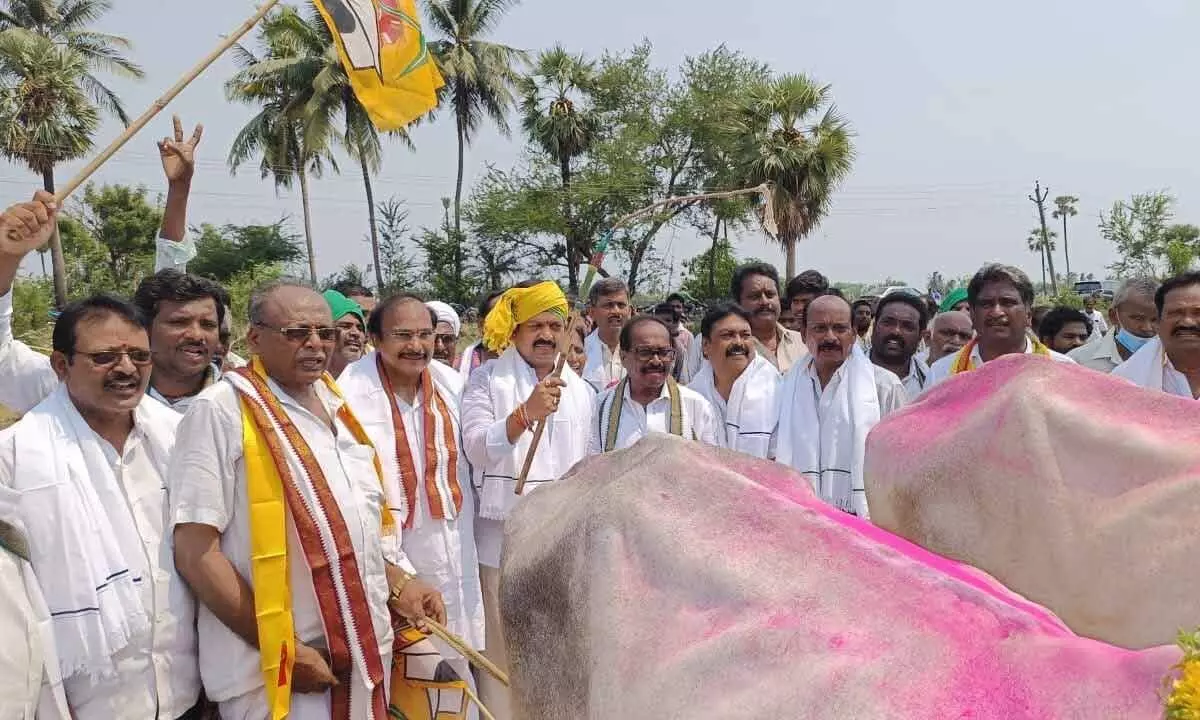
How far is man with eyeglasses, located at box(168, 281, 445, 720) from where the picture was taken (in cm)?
278

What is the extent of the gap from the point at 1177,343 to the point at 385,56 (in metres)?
3.75

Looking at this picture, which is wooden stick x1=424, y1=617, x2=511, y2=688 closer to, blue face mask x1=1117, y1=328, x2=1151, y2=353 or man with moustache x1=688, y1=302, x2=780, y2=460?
man with moustache x1=688, y1=302, x2=780, y2=460

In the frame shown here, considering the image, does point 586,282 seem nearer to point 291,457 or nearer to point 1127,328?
point 291,457

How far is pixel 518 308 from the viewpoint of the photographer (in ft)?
15.7

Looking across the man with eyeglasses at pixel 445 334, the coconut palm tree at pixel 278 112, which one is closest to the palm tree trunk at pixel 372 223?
the coconut palm tree at pixel 278 112

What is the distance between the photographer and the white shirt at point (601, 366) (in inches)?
267

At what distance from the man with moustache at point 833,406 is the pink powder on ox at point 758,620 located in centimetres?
268

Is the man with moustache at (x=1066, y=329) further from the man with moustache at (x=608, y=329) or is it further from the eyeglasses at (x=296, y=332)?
the eyeglasses at (x=296, y=332)

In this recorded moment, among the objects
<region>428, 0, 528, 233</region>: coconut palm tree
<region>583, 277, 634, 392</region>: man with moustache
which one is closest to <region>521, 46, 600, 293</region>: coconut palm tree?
<region>428, 0, 528, 233</region>: coconut palm tree

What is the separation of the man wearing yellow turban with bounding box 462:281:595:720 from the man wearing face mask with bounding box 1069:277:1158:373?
3255mm

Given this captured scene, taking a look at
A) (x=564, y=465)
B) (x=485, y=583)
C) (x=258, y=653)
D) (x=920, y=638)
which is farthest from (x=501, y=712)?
(x=920, y=638)

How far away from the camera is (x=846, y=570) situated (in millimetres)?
1397

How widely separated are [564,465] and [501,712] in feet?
3.80

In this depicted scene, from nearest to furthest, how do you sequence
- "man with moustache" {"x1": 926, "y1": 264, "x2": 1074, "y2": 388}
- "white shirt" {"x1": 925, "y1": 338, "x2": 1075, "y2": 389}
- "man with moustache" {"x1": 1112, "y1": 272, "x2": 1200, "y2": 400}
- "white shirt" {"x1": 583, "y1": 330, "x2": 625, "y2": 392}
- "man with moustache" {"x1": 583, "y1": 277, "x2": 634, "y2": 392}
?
"man with moustache" {"x1": 1112, "y1": 272, "x2": 1200, "y2": 400}, "man with moustache" {"x1": 926, "y1": 264, "x2": 1074, "y2": 388}, "white shirt" {"x1": 925, "y1": 338, "x2": 1075, "y2": 389}, "white shirt" {"x1": 583, "y1": 330, "x2": 625, "y2": 392}, "man with moustache" {"x1": 583, "y1": 277, "x2": 634, "y2": 392}
